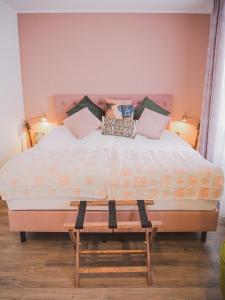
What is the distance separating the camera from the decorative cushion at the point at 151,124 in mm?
3293

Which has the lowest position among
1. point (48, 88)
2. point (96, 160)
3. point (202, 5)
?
point (96, 160)

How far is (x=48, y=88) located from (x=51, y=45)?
65 cm

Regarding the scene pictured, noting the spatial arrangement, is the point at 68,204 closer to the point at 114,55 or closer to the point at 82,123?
the point at 82,123

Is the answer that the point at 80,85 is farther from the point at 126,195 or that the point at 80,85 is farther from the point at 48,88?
the point at 126,195

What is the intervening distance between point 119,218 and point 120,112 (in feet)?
5.99

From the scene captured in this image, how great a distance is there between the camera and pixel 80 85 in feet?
12.5

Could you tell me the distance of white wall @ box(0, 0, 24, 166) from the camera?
325cm

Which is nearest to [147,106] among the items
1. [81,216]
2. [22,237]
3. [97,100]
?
[97,100]

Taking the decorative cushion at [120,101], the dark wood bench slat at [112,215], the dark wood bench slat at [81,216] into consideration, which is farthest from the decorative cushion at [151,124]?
the dark wood bench slat at [81,216]

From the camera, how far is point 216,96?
9.17ft

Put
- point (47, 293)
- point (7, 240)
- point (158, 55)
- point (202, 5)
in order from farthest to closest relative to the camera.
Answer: point (158, 55), point (202, 5), point (7, 240), point (47, 293)

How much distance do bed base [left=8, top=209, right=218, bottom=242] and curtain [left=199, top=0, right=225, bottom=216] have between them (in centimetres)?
64

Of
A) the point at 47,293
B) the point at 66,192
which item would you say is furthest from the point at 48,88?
the point at 47,293

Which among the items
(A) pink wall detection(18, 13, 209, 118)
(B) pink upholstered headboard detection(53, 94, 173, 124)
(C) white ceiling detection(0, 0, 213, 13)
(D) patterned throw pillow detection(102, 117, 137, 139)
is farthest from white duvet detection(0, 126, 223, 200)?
(C) white ceiling detection(0, 0, 213, 13)
